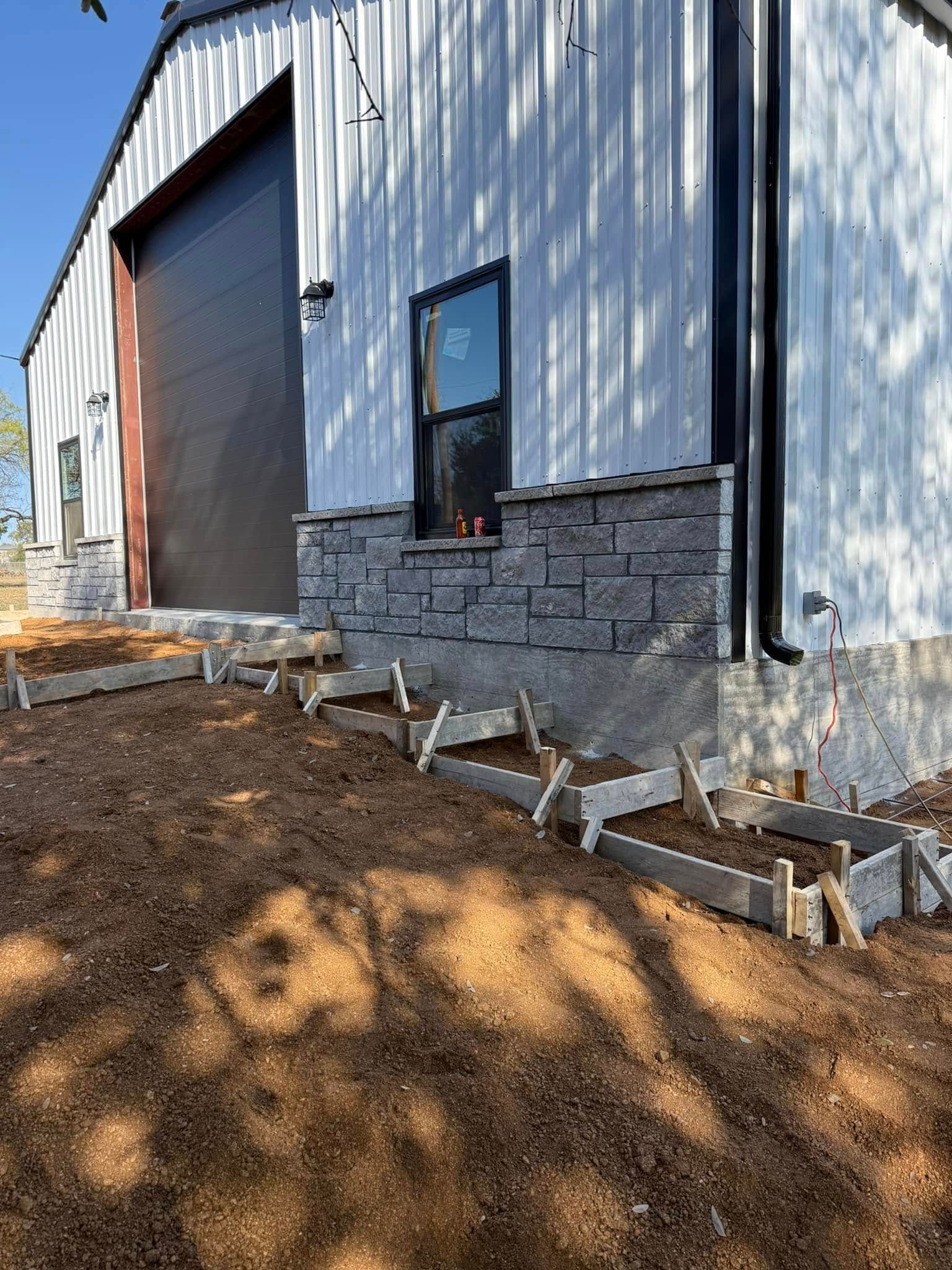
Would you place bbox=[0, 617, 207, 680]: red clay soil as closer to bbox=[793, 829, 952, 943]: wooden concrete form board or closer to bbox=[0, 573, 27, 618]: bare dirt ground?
bbox=[793, 829, 952, 943]: wooden concrete form board

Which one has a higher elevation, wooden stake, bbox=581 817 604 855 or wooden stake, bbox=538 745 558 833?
wooden stake, bbox=538 745 558 833

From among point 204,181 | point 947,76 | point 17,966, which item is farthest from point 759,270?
point 204,181

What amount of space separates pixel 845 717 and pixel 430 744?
9.75 feet

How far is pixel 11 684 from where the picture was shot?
680 centimetres

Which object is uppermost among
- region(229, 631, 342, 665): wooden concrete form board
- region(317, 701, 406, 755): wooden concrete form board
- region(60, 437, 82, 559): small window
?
region(60, 437, 82, 559): small window

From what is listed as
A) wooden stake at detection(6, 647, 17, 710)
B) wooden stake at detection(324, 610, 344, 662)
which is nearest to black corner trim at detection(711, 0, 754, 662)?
wooden stake at detection(324, 610, 344, 662)

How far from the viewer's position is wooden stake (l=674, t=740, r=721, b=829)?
4605mm

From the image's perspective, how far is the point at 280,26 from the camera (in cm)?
907

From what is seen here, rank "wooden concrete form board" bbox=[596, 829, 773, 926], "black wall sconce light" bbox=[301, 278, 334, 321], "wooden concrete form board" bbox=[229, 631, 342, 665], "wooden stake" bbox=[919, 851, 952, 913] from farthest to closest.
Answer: "black wall sconce light" bbox=[301, 278, 334, 321]
"wooden concrete form board" bbox=[229, 631, 342, 665]
"wooden stake" bbox=[919, 851, 952, 913]
"wooden concrete form board" bbox=[596, 829, 773, 926]

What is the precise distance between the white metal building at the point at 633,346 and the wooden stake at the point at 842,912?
62.4 inches

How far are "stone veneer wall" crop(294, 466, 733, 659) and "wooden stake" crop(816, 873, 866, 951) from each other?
5.94 ft

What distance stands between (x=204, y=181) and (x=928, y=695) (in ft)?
36.0

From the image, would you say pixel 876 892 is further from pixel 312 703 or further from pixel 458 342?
pixel 458 342

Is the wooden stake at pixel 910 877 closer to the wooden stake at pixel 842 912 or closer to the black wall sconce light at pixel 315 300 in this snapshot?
the wooden stake at pixel 842 912
